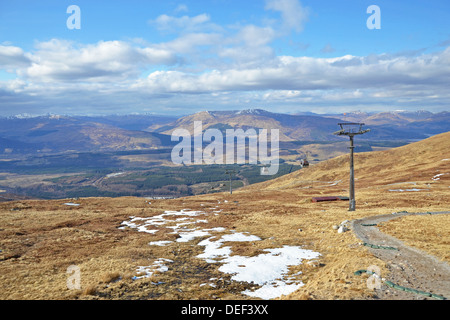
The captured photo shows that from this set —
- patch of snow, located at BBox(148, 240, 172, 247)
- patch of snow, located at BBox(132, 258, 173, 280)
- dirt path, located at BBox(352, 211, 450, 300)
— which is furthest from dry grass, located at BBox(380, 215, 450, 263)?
patch of snow, located at BBox(148, 240, 172, 247)

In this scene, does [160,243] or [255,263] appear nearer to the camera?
[255,263]

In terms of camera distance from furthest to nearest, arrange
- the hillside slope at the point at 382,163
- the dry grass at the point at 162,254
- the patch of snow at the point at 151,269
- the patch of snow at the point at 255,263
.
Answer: the hillside slope at the point at 382,163
the patch of snow at the point at 151,269
the patch of snow at the point at 255,263
the dry grass at the point at 162,254

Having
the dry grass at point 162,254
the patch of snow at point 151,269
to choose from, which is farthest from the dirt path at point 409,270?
the patch of snow at point 151,269

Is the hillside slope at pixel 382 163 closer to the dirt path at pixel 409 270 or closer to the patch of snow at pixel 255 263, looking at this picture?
the patch of snow at pixel 255 263

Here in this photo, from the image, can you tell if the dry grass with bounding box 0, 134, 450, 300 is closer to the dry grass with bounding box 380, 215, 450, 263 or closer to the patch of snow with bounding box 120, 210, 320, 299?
the dry grass with bounding box 380, 215, 450, 263

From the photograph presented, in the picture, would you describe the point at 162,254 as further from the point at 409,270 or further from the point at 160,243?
the point at 409,270

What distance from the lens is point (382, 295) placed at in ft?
44.3

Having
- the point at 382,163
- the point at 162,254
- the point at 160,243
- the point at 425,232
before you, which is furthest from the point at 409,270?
the point at 382,163

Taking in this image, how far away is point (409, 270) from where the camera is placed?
1658 cm

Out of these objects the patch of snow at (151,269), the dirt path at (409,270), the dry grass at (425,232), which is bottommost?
the patch of snow at (151,269)

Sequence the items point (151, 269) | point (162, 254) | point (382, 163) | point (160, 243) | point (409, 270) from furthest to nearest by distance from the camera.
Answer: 1. point (382, 163)
2. point (160, 243)
3. point (162, 254)
4. point (151, 269)
5. point (409, 270)

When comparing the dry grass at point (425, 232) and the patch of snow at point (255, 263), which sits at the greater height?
the dry grass at point (425, 232)

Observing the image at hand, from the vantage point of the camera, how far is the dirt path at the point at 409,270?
13750mm

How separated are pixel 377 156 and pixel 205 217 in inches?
5477
